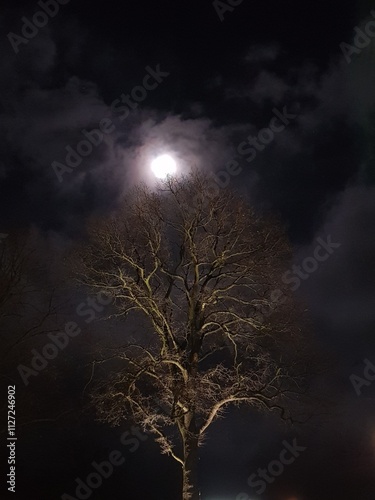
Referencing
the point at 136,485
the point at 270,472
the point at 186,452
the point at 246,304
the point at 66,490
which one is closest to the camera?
the point at 186,452

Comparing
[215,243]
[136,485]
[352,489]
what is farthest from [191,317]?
[352,489]

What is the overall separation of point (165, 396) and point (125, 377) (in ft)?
4.60

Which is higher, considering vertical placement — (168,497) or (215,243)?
(215,243)

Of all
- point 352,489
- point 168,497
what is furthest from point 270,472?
point 352,489

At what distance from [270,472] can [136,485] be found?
10705 millimetres

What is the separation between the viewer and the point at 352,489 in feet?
108

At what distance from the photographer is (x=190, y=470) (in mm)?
14789

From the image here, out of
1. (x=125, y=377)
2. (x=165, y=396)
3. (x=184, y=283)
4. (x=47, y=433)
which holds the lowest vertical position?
(x=165, y=396)

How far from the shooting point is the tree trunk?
14.6 metres

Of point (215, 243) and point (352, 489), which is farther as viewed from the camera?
point (352, 489)

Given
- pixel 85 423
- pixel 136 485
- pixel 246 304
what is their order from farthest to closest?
pixel 136 485 < pixel 85 423 < pixel 246 304

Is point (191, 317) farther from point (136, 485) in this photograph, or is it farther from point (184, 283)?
point (136, 485)

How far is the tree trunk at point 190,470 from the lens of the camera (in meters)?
14.6

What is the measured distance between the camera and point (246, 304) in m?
16.8
